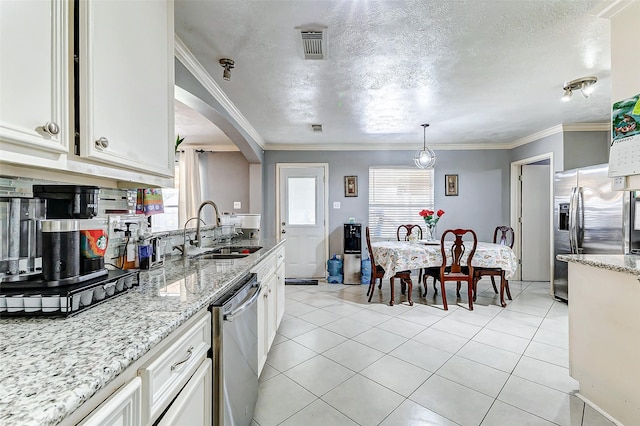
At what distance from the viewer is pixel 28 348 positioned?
0.71m

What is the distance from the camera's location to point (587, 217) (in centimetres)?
352

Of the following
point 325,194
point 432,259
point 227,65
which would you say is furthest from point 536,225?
point 227,65

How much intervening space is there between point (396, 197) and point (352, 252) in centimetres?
130

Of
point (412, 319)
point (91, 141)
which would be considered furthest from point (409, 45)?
point (412, 319)

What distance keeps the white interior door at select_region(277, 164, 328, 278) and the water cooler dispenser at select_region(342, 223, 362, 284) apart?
433 millimetres

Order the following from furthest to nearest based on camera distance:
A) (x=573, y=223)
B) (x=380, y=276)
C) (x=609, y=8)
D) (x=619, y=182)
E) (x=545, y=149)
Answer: (x=545, y=149)
(x=380, y=276)
(x=573, y=223)
(x=619, y=182)
(x=609, y=8)

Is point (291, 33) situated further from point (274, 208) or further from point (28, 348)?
point (274, 208)

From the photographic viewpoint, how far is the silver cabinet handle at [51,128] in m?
0.85

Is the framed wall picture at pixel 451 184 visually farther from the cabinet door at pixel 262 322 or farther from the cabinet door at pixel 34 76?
the cabinet door at pixel 34 76

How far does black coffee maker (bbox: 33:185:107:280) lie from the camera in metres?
1.00

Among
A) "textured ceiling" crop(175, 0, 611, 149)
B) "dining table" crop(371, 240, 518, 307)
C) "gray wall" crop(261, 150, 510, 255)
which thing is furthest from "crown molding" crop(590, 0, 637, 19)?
"gray wall" crop(261, 150, 510, 255)

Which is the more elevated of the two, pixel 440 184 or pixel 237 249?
pixel 440 184

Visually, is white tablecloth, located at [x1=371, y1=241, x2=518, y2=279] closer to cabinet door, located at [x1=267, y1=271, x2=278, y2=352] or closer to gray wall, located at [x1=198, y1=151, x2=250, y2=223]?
cabinet door, located at [x1=267, y1=271, x2=278, y2=352]

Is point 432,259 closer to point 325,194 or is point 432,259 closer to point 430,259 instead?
point 430,259
